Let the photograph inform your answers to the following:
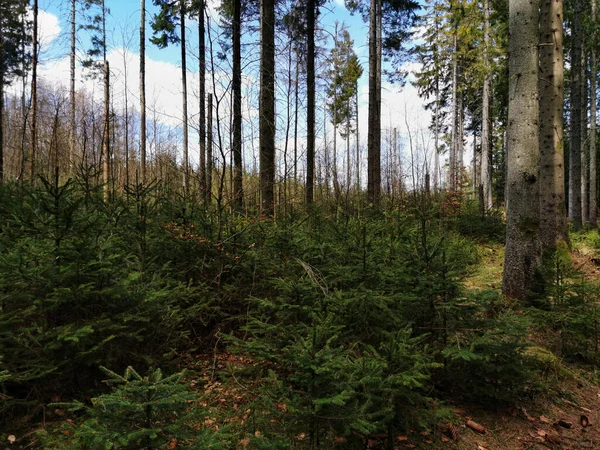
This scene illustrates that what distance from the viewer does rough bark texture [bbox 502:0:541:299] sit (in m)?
4.40

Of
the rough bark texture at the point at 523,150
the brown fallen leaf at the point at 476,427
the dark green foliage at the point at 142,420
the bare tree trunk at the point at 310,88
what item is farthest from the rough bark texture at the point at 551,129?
the bare tree trunk at the point at 310,88

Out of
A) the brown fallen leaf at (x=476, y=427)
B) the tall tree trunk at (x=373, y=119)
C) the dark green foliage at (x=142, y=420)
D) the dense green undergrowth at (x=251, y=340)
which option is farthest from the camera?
the tall tree trunk at (x=373, y=119)

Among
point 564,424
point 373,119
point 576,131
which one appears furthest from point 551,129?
point 576,131

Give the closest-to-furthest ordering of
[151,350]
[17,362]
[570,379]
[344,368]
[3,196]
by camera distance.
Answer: [344,368] → [17,362] → [151,350] → [570,379] → [3,196]

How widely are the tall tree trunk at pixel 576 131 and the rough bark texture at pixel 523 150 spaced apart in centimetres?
961

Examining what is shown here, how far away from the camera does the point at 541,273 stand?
4.25 meters

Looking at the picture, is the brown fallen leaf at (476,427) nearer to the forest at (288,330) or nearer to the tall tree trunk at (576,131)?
the forest at (288,330)

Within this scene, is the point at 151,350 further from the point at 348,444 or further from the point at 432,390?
the point at 432,390

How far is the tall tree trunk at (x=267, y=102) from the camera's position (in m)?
7.83

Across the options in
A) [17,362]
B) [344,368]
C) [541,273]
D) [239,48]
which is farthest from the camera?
[239,48]

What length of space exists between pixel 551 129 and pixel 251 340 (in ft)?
21.3

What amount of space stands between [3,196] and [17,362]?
3.90 meters

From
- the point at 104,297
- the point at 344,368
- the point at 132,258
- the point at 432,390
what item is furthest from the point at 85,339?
the point at 432,390

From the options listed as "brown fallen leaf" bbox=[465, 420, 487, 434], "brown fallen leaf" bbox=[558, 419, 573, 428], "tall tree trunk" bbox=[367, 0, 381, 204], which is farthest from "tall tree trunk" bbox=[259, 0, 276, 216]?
"brown fallen leaf" bbox=[558, 419, 573, 428]
